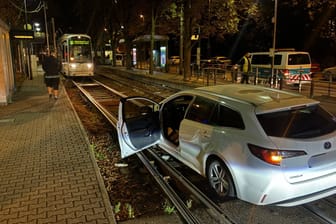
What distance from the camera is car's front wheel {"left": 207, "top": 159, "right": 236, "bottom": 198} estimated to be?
16.2ft

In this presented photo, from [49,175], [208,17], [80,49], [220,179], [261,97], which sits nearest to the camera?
[220,179]

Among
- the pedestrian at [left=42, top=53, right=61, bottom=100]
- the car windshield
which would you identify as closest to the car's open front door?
the car windshield

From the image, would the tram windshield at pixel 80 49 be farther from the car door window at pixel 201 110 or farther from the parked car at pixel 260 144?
the car door window at pixel 201 110

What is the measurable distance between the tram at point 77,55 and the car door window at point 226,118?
938 inches

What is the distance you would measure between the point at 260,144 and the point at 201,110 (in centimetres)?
144

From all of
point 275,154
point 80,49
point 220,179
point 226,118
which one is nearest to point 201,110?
point 226,118

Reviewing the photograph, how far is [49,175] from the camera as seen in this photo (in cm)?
636

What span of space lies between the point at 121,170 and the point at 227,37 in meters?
46.9

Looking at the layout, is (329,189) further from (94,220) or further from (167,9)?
(167,9)

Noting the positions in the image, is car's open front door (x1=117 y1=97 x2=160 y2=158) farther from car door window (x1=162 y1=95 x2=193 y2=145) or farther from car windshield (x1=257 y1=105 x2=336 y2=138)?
car windshield (x1=257 y1=105 x2=336 y2=138)

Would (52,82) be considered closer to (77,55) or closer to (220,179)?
(220,179)

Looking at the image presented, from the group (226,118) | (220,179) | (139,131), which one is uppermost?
(226,118)

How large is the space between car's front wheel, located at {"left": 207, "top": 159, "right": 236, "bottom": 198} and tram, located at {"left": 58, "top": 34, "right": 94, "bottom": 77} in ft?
78.5

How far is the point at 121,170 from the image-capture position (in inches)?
281
